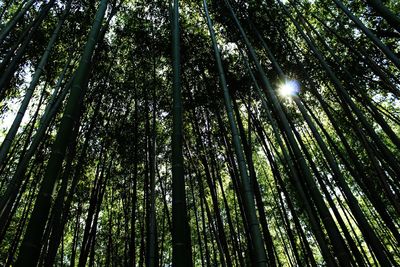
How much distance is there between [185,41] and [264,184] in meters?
6.02

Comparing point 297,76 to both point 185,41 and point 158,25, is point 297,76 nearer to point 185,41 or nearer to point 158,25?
point 185,41

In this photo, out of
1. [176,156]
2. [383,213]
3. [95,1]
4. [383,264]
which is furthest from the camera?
[95,1]

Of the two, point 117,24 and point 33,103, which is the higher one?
point 117,24

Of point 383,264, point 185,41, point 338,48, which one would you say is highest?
point 185,41

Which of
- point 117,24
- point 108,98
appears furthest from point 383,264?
point 117,24

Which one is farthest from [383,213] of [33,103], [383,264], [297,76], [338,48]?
[33,103]

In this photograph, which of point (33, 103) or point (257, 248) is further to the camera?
point (33, 103)

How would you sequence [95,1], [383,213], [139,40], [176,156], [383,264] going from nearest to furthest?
[176,156]
[383,264]
[383,213]
[95,1]
[139,40]

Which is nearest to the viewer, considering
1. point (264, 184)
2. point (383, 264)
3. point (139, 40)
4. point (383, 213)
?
point (383, 264)

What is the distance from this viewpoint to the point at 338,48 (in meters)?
6.23

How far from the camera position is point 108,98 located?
6.29 m

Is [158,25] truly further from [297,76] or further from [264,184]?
[264,184]

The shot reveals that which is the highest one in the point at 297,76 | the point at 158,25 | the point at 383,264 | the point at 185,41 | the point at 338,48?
the point at 158,25

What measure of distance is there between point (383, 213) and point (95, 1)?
614 centimetres
